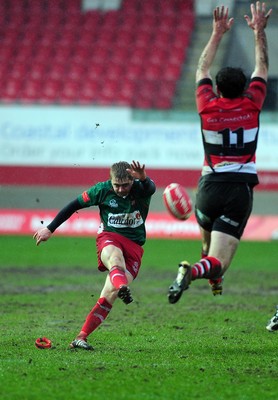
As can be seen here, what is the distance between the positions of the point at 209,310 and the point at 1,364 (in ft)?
17.7

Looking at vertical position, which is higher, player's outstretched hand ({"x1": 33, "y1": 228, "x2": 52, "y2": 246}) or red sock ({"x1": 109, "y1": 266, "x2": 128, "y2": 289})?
player's outstretched hand ({"x1": 33, "y1": 228, "x2": 52, "y2": 246})

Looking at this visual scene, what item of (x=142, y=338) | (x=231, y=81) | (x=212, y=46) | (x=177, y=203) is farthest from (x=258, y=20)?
(x=142, y=338)

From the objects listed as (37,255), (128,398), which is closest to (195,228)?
(37,255)

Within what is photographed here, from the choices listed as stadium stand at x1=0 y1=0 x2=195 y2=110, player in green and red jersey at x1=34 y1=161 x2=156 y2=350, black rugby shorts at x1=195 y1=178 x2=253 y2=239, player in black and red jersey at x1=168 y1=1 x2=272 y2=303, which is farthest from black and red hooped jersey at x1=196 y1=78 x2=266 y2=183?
stadium stand at x1=0 y1=0 x2=195 y2=110

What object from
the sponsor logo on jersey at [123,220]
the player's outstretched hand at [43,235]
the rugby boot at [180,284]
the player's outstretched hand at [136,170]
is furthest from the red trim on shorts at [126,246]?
the rugby boot at [180,284]

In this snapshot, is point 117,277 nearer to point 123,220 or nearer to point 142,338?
point 123,220

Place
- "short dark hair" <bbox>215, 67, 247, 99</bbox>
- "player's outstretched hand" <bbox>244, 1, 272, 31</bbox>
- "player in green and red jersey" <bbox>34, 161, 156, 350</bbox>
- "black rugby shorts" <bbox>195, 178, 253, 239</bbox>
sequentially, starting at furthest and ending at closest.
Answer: "player in green and red jersey" <bbox>34, 161, 156, 350</bbox>
"player's outstretched hand" <bbox>244, 1, 272, 31</bbox>
"black rugby shorts" <bbox>195, 178, 253, 239</bbox>
"short dark hair" <bbox>215, 67, 247, 99</bbox>

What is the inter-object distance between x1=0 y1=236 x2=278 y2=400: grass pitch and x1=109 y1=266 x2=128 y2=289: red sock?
A: 2.25 ft

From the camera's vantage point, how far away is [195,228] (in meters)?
25.8

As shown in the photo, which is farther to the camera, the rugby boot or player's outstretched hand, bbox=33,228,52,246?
Answer: player's outstretched hand, bbox=33,228,52,246

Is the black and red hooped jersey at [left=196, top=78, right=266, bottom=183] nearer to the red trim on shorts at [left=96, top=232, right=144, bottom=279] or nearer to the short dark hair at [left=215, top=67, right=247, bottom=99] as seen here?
the short dark hair at [left=215, top=67, right=247, bottom=99]

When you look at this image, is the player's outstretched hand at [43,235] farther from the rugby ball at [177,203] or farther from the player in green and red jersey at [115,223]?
the rugby ball at [177,203]

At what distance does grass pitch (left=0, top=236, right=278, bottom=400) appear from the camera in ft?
23.3

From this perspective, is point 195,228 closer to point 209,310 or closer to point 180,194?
point 209,310
